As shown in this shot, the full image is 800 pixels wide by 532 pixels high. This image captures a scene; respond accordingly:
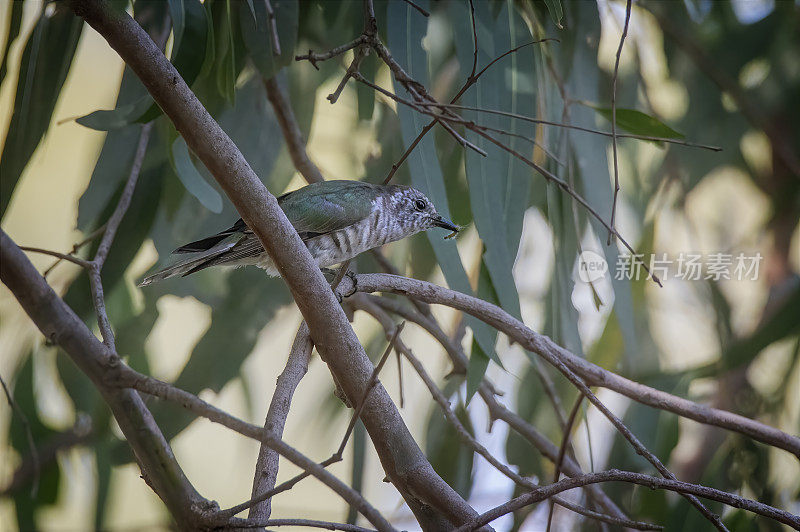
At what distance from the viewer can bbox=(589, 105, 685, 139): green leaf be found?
2154mm

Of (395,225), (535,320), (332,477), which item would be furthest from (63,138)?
(332,477)

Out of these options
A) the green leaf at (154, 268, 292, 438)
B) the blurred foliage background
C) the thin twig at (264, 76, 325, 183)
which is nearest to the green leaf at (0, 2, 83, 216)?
the blurred foliage background

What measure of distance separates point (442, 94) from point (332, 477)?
3.17 metres

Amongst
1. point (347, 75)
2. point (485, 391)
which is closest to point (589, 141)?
point (485, 391)


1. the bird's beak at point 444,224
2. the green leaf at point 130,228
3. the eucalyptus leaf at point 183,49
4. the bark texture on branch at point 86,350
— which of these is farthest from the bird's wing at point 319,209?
the bark texture on branch at point 86,350

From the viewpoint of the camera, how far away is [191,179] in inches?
85.5

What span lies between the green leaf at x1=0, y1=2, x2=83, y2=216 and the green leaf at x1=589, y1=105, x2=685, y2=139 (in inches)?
66.4

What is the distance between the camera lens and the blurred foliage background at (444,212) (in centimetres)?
242

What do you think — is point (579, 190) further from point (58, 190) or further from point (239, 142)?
point (58, 190)

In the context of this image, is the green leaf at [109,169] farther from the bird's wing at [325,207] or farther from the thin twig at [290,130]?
the bird's wing at [325,207]

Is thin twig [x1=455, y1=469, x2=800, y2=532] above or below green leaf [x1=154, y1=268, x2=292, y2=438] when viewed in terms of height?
below

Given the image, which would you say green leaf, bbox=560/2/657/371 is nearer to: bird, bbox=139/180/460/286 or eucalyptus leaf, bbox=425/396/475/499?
→ bird, bbox=139/180/460/286

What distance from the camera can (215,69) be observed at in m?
2.48

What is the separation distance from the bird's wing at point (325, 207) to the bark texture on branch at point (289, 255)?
94 cm
